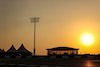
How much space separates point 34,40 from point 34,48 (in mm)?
3349

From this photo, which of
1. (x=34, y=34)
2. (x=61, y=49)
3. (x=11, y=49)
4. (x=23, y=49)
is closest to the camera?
(x=61, y=49)

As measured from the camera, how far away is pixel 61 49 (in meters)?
60.5

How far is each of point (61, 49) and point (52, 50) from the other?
8.78 feet

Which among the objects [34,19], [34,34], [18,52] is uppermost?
[34,19]

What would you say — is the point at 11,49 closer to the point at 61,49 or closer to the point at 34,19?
the point at 34,19

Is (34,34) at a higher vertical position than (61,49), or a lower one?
higher

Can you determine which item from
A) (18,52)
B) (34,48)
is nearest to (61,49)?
(34,48)

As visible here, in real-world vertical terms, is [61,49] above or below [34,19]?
below

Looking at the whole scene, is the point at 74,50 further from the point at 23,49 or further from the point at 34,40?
the point at 23,49

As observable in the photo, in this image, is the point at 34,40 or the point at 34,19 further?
the point at 34,19

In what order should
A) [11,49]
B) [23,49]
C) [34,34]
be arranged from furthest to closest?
[11,49] → [23,49] → [34,34]

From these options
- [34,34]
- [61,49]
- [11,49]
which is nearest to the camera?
[61,49]

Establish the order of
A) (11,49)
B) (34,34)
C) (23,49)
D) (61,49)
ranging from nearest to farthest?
(61,49), (34,34), (23,49), (11,49)

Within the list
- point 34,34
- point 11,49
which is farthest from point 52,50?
point 11,49
